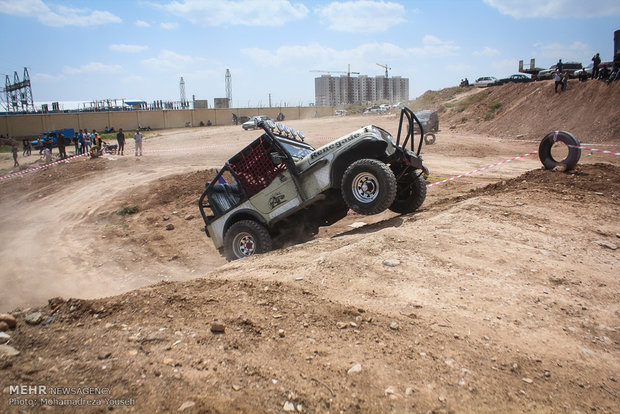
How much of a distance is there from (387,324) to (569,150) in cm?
777

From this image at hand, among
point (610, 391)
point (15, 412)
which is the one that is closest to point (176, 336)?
point (15, 412)

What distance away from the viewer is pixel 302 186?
733 centimetres

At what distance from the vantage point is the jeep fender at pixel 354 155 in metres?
7.12

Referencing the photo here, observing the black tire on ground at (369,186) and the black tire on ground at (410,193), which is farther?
the black tire on ground at (410,193)

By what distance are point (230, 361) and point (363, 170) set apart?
4232mm

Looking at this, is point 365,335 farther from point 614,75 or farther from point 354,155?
point 614,75

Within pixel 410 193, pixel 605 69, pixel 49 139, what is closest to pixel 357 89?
pixel 49 139

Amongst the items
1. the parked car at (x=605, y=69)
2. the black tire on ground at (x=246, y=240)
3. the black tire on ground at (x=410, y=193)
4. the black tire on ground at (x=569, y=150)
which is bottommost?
the black tire on ground at (x=246, y=240)

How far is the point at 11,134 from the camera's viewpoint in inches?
1722

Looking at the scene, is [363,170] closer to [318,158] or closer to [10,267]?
[318,158]

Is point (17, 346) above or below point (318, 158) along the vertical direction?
below

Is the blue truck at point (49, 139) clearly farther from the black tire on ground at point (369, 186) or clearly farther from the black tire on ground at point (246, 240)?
the black tire on ground at point (369, 186)

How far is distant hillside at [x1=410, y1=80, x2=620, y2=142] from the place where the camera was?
20734 millimetres

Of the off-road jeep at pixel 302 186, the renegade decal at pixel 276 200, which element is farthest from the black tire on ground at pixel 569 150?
the renegade decal at pixel 276 200
